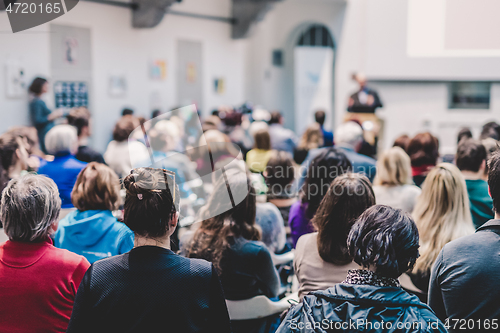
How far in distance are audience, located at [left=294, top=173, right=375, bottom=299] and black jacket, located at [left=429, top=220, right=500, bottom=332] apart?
408 mm

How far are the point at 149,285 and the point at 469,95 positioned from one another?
31.1 feet

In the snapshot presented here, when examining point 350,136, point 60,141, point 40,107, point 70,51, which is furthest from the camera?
point 70,51

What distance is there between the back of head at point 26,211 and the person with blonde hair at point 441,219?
1.80 m

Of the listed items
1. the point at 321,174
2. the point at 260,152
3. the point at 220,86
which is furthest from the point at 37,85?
the point at 321,174

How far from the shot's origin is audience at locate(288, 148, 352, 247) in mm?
2754

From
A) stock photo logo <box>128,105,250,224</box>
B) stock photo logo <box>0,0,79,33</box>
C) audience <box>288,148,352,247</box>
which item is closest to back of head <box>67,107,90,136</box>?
stock photo logo <box>128,105,250,224</box>

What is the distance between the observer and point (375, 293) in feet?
4.25

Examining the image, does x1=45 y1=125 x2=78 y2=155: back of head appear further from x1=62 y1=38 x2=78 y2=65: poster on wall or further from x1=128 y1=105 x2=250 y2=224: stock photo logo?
x1=62 y1=38 x2=78 y2=65: poster on wall

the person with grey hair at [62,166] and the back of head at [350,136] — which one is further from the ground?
the back of head at [350,136]

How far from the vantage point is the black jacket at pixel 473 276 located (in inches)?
61.0

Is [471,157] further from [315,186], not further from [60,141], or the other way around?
[60,141]

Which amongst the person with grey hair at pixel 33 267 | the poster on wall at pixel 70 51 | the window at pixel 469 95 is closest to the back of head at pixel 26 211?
the person with grey hair at pixel 33 267

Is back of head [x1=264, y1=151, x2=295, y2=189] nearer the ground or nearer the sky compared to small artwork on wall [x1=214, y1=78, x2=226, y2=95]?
nearer the ground

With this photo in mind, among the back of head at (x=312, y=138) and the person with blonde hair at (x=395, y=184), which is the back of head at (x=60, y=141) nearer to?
the person with blonde hair at (x=395, y=184)
